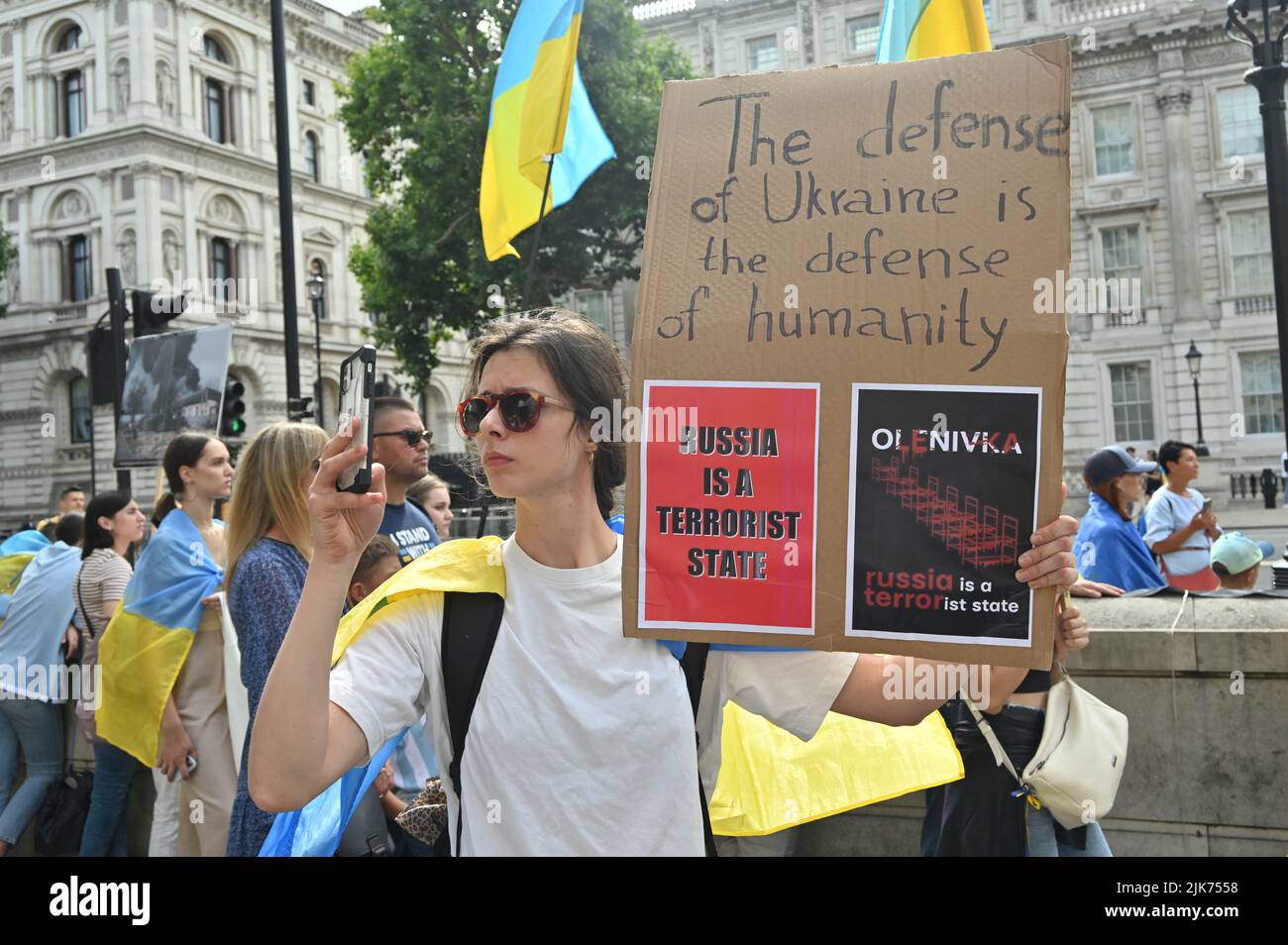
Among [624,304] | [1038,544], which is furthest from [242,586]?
[624,304]

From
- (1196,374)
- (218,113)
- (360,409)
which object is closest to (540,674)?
(360,409)

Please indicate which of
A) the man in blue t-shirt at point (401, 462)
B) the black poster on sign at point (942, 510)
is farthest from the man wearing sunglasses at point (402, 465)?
the black poster on sign at point (942, 510)

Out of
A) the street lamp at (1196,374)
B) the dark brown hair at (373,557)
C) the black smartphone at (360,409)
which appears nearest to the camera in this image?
the black smartphone at (360,409)

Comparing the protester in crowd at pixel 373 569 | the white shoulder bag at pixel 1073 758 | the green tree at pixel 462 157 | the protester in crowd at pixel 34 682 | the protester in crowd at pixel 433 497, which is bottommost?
the protester in crowd at pixel 34 682

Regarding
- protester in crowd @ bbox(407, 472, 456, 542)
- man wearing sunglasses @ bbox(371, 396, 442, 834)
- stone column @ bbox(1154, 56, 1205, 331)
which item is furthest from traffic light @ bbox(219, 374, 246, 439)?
stone column @ bbox(1154, 56, 1205, 331)

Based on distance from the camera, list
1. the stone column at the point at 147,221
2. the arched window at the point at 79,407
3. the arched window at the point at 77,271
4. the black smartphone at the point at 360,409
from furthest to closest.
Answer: the arched window at the point at 79,407 < the arched window at the point at 77,271 < the stone column at the point at 147,221 < the black smartphone at the point at 360,409

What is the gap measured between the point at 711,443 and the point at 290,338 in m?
8.03

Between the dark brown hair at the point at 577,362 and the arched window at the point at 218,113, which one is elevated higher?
the arched window at the point at 218,113

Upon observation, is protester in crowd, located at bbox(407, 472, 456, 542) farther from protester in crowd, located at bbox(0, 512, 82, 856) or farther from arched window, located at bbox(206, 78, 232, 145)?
arched window, located at bbox(206, 78, 232, 145)

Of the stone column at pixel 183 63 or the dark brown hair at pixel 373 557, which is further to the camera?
the stone column at pixel 183 63

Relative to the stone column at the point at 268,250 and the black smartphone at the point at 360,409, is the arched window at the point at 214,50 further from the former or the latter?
the black smartphone at the point at 360,409

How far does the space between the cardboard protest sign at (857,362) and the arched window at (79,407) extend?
41512 mm

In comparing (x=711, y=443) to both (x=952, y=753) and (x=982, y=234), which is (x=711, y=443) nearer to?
(x=982, y=234)

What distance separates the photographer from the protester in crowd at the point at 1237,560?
5371 mm
